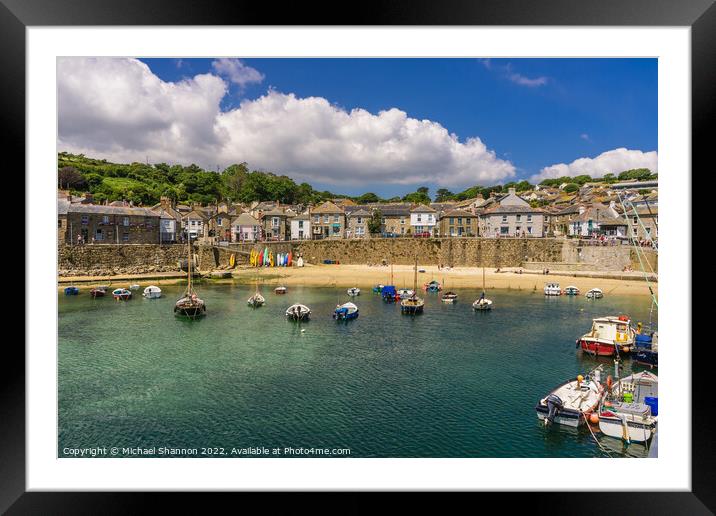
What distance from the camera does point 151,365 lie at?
37.5ft

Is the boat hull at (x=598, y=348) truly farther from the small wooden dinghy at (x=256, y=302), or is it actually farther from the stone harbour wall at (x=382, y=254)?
the stone harbour wall at (x=382, y=254)

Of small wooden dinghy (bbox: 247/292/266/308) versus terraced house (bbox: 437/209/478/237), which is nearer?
small wooden dinghy (bbox: 247/292/266/308)

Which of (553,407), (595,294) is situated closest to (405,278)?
(595,294)

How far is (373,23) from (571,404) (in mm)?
7444

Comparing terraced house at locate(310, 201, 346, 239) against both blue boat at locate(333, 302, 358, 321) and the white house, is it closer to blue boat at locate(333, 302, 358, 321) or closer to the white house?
the white house

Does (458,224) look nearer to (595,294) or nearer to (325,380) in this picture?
Result: (595,294)

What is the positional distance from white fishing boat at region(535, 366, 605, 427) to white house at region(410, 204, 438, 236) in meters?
29.4

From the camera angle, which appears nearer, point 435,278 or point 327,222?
point 435,278

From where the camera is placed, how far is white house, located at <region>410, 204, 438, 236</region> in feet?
125

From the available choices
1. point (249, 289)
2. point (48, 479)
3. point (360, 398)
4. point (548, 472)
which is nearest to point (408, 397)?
point (360, 398)

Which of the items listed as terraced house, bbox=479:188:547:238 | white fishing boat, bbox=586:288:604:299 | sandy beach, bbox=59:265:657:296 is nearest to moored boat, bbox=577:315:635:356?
white fishing boat, bbox=586:288:604:299

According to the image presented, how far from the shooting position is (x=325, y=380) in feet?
33.2

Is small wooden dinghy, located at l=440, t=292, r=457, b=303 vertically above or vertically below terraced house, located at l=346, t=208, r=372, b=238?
below

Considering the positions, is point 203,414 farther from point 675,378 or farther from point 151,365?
point 675,378
